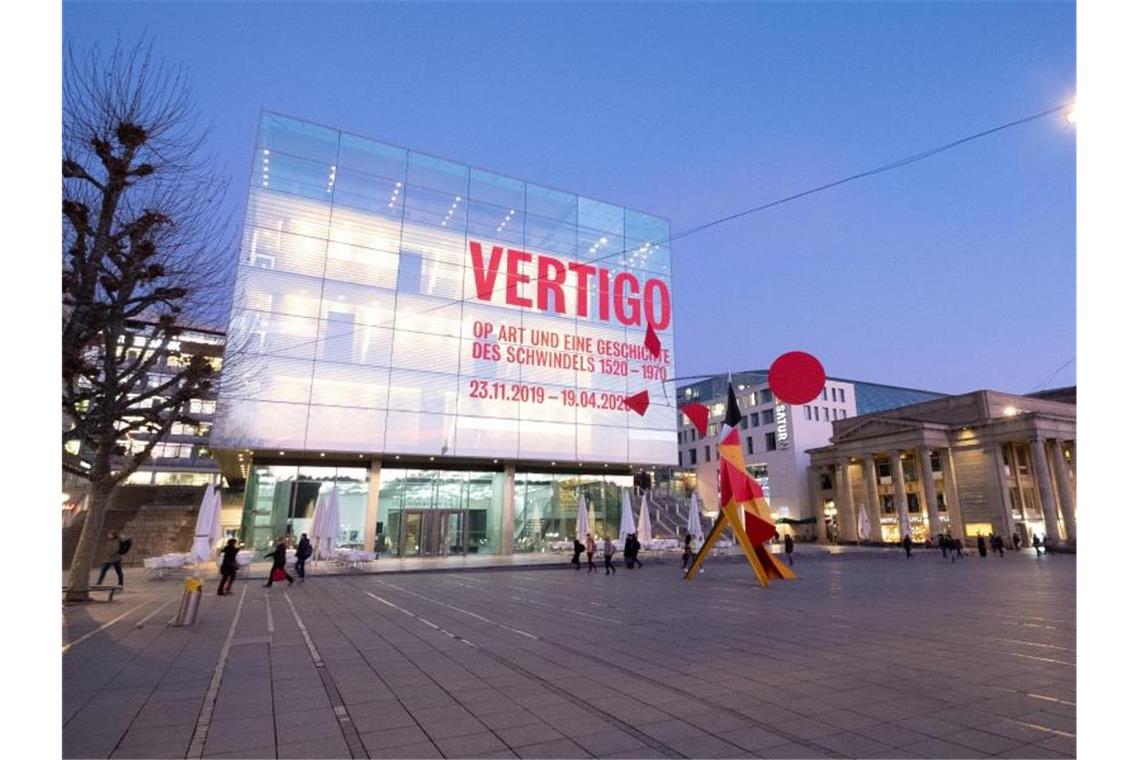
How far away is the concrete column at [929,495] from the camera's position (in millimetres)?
57062

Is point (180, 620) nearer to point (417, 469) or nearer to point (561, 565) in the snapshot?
point (561, 565)

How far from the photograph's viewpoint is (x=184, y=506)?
31.8 metres

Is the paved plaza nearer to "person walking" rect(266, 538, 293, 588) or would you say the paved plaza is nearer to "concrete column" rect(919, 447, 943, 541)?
"person walking" rect(266, 538, 293, 588)

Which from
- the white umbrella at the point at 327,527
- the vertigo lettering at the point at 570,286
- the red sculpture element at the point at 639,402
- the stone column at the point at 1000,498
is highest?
the vertigo lettering at the point at 570,286

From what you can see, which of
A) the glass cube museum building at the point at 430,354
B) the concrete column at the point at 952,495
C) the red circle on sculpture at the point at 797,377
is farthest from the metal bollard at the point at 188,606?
the concrete column at the point at 952,495

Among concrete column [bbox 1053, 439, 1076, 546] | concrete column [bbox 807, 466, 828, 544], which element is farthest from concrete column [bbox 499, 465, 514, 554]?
concrete column [bbox 807, 466, 828, 544]

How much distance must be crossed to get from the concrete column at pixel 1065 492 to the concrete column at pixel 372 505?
180ft

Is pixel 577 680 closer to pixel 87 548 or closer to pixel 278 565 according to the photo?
pixel 87 548

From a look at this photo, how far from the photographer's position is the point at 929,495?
57844 mm

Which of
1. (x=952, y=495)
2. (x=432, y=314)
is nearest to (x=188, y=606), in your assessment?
(x=432, y=314)

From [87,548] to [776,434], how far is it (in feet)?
245

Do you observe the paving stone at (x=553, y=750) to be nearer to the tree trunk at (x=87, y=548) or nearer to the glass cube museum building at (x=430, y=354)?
the tree trunk at (x=87, y=548)

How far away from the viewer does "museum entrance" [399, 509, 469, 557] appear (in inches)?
1443
